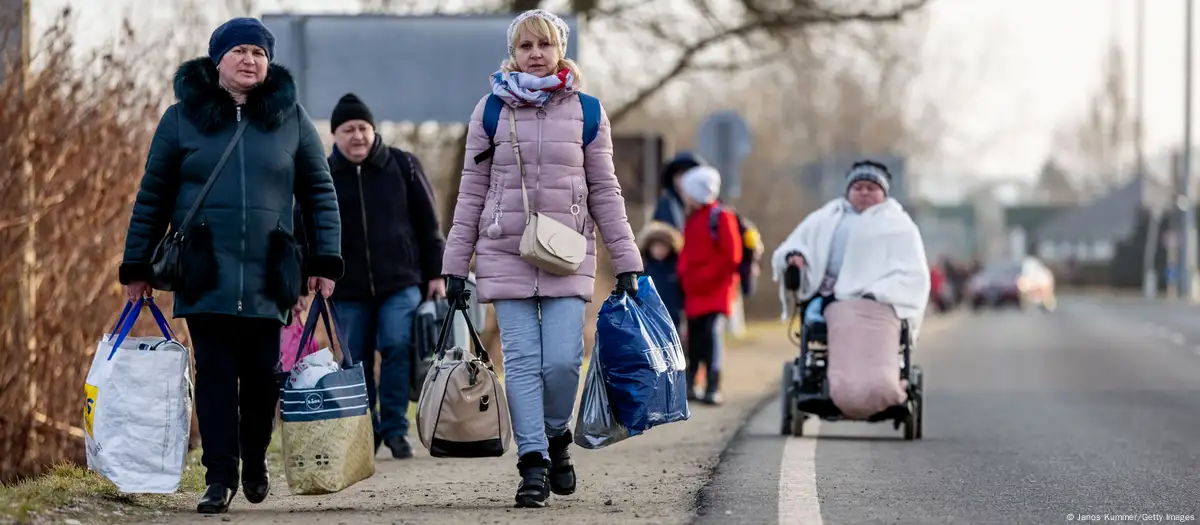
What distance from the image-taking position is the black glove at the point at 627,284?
7.38 m

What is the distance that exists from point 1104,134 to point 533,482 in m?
126

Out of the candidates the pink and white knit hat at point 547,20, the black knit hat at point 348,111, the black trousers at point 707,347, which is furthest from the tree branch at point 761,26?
the pink and white knit hat at point 547,20

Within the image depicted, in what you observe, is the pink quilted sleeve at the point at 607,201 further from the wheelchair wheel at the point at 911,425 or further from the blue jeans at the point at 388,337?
the wheelchair wheel at the point at 911,425

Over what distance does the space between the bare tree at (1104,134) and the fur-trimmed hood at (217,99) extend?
107 m

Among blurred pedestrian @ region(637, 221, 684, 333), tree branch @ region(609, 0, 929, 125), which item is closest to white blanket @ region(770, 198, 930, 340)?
blurred pedestrian @ region(637, 221, 684, 333)

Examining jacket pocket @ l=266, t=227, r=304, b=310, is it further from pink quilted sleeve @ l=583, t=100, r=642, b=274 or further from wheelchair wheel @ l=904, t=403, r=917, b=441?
wheelchair wheel @ l=904, t=403, r=917, b=441

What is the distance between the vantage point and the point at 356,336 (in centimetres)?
952

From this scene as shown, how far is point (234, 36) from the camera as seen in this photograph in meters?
6.96

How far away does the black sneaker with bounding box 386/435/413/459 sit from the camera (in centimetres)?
966

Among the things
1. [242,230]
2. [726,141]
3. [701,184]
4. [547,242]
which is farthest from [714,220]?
[726,141]

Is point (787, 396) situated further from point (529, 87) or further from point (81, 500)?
point (81, 500)

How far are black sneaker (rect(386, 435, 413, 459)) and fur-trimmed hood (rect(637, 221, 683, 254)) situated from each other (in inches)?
169

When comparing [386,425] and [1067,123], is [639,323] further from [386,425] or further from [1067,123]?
[1067,123]

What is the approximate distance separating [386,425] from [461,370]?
2.47 m
